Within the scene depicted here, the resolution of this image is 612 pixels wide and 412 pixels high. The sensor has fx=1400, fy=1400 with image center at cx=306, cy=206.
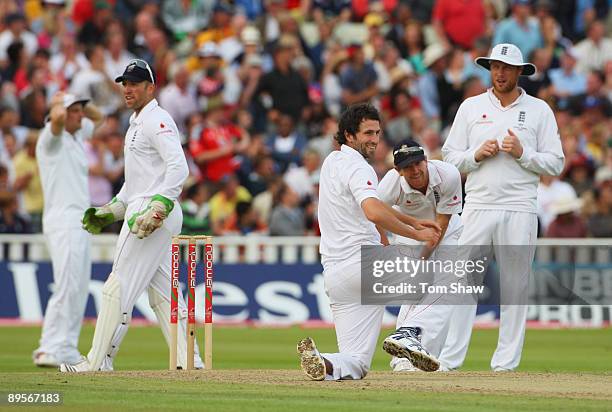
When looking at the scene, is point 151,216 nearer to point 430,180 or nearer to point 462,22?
point 430,180

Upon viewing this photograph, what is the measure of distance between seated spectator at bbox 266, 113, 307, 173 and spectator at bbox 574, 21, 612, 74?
514 centimetres

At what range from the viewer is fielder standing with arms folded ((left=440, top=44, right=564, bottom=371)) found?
1226 centimetres

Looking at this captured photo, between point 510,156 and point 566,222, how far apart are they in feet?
25.1

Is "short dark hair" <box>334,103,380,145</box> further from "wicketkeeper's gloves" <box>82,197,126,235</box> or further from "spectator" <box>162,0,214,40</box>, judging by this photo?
"spectator" <box>162,0,214,40</box>

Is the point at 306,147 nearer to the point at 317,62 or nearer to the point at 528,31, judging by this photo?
the point at 317,62

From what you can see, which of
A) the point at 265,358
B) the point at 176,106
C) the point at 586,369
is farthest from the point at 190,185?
the point at 586,369

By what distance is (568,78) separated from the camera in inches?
922

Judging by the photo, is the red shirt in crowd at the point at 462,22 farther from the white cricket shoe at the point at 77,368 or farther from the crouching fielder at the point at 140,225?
the white cricket shoe at the point at 77,368

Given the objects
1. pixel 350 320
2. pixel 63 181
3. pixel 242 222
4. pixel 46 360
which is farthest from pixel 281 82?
pixel 350 320

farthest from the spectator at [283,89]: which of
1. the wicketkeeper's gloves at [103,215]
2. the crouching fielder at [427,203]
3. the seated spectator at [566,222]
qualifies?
the crouching fielder at [427,203]

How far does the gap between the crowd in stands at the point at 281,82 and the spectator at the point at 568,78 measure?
1.2 inches

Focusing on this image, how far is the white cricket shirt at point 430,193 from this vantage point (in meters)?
11.4

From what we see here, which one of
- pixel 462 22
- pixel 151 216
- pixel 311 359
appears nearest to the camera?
pixel 311 359

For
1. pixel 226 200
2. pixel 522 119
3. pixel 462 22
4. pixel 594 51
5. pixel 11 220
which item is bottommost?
pixel 11 220
